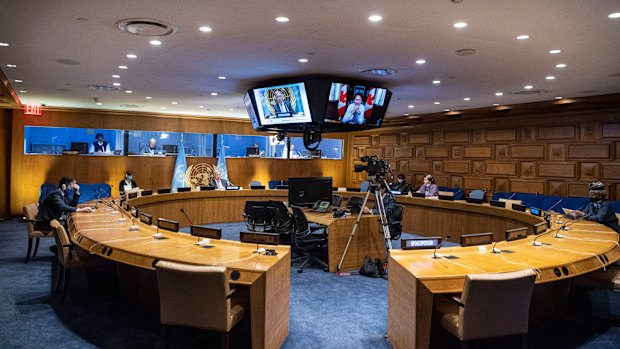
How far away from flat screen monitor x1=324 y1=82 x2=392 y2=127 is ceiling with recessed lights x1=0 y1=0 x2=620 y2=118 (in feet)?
1.04

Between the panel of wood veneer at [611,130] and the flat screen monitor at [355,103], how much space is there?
185 inches

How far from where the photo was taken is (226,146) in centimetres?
1291

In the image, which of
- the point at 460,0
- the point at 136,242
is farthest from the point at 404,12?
the point at 136,242

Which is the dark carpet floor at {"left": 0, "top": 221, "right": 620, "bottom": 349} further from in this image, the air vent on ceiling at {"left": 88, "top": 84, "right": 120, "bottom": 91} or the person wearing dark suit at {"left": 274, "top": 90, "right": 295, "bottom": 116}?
the air vent on ceiling at {"left": 88, "top": 84, "right": 120, "bottom": 91}

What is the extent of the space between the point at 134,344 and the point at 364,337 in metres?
1.97

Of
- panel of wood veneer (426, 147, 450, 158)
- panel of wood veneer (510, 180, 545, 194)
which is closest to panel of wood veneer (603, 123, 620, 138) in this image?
panel of wood veneer (510, 180, 545, 194)

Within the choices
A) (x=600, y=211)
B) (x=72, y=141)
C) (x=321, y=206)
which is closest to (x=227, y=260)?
(x=321, y=206)

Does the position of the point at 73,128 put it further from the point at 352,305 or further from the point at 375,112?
the point at 352,305

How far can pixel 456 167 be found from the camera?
1084 centimetres

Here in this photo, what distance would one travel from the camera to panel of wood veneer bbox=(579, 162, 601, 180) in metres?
8.06

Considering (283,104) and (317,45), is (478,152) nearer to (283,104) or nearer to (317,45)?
(283,104)

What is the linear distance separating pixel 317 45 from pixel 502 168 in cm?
713

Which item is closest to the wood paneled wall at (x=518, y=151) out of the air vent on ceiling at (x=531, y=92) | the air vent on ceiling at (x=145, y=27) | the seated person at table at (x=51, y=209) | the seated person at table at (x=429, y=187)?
the air vent on ceiling at (x=531, y=92)

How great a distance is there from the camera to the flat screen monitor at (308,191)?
6.45 metres
